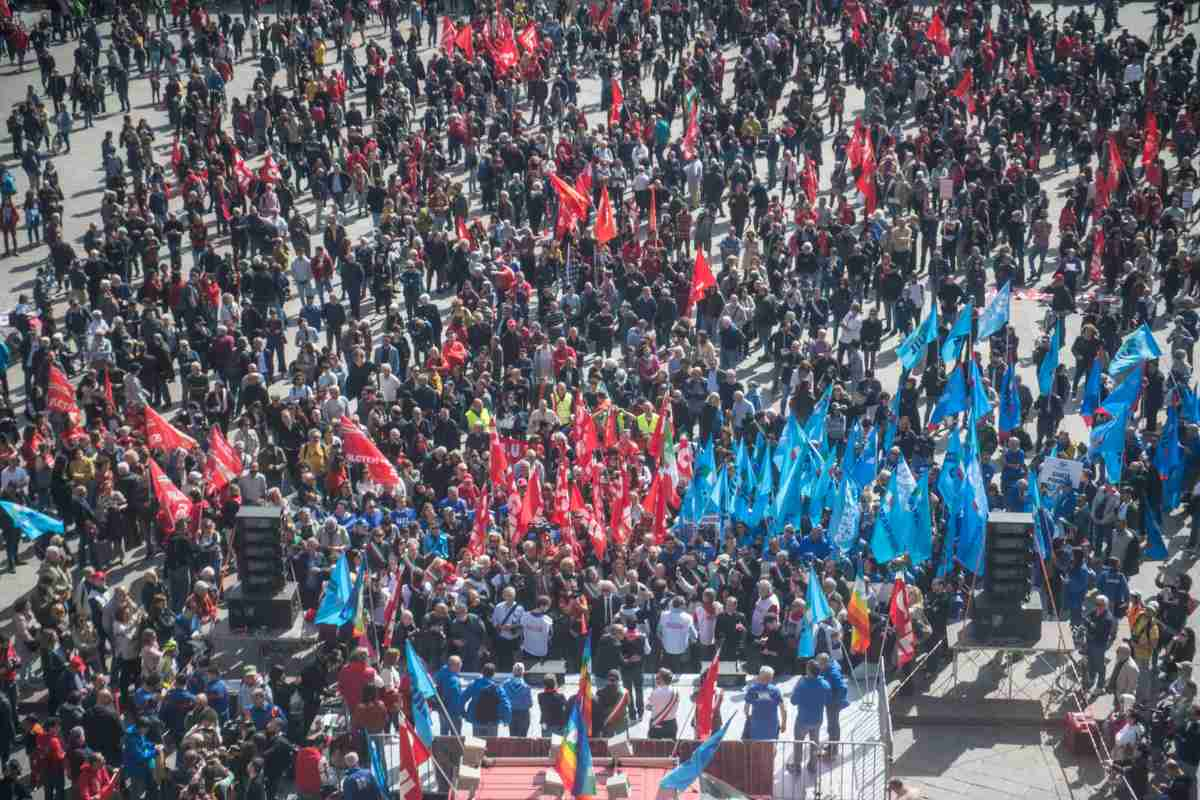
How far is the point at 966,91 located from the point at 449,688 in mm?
26894

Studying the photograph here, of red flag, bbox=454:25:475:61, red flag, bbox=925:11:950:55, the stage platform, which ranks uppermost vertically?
red flag, bbox=454:25:475:61

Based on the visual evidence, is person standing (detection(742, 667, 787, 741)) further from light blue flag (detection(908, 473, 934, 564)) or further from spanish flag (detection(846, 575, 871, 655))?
light blue flag (detection(908, 473, 934, 564))

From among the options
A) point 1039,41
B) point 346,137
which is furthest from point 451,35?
point 1039,41

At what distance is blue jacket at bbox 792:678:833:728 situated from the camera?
24.9 metres

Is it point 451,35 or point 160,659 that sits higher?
point 451,35

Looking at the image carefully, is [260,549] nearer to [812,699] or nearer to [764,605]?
[764,605]

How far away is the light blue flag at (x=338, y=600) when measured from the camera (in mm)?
26422

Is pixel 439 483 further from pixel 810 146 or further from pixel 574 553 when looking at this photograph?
pixel 810 146

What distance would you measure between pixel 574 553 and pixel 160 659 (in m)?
5.99

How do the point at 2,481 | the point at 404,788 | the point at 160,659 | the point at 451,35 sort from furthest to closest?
the point at 451,35 → the point at 2,481 → the point at 160,659 → the point at 404,788

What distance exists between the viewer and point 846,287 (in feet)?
123

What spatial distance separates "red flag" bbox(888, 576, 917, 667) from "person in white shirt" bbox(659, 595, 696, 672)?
267 cm

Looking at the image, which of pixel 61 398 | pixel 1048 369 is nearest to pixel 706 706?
pixel 1048 369

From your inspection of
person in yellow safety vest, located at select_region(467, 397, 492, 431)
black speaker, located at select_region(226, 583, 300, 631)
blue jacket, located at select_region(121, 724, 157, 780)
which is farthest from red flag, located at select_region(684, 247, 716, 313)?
blue jacket, located at select_region(121, 724, 157, 780)
